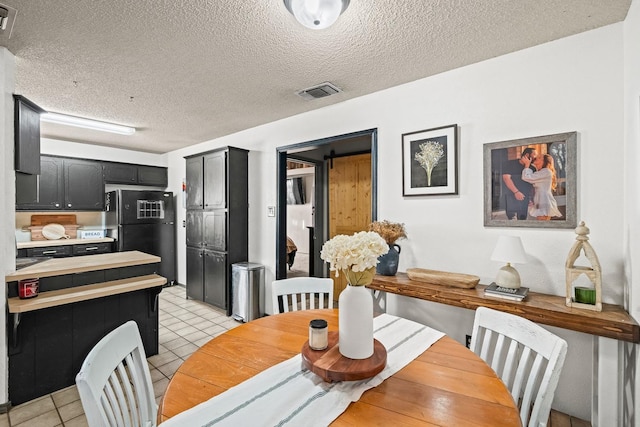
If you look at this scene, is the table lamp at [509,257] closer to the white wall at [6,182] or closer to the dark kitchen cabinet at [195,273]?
the white wall at [6,182]

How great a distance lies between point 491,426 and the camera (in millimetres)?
907

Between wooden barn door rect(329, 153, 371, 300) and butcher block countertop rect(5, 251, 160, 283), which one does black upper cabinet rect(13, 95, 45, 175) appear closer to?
butcher block countertop rect(5, 251, 160, 283)

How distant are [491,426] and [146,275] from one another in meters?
3.10

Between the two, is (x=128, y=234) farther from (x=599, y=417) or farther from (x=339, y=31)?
(x=599, y=417)

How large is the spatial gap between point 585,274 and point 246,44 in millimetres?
2632

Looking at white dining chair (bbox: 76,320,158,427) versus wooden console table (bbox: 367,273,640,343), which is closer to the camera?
white dining chair (bbox: 76,320,158,427)

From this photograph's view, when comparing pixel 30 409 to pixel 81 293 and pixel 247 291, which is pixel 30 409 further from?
pixel 247 291

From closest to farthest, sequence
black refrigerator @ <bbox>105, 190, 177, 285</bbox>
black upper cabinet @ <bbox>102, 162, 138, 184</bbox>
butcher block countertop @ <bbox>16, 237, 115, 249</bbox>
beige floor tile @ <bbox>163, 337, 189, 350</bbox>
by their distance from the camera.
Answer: beige floor tile @ <bbox>163, 337, 189, 350</bbox>, butcher block countertop @ <bbox>16, 237, 115, 249</bbox>, black refrigerator @ <bbox>105, 190, 177, 285</bbox>, black upper cabinet @ <bbox>102, 162, 138, 184</bbox>

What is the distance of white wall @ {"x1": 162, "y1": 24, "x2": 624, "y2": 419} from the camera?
1.91 meters

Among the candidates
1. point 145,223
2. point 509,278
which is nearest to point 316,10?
point 509,278

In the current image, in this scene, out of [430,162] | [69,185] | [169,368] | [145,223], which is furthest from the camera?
[145,223]

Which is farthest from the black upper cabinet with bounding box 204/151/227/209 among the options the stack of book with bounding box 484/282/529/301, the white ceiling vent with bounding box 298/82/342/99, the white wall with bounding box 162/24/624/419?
the stack of book with bounding box 484/282/529/301

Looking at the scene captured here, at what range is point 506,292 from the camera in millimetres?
2012

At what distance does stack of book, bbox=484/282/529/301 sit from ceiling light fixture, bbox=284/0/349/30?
1.97 metres
